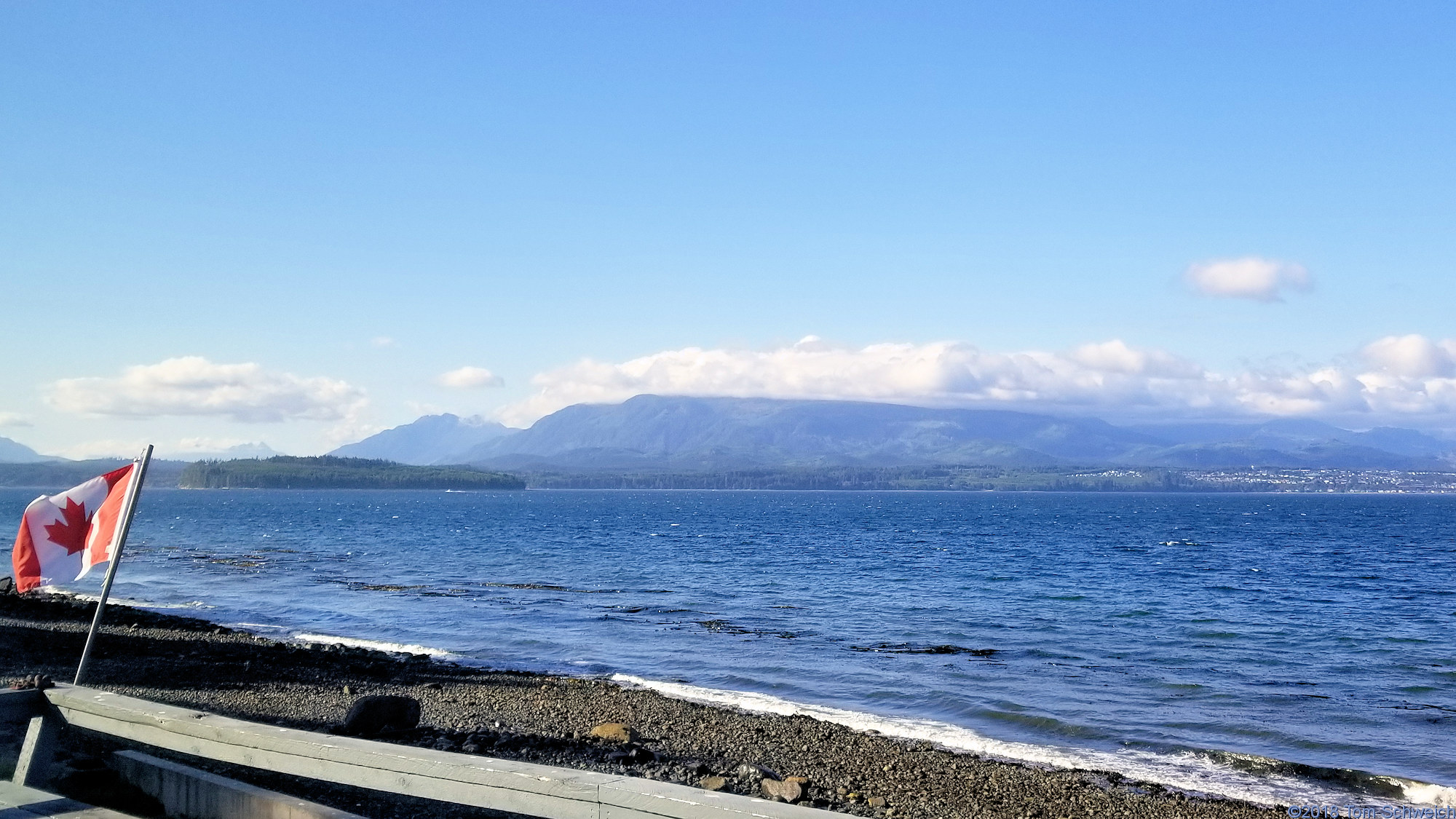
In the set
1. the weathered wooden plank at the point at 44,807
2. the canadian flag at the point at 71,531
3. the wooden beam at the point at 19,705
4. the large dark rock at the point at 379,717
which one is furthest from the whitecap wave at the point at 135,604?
the weathered wooden plank at the point at 44,807

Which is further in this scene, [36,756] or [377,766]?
[36,756]

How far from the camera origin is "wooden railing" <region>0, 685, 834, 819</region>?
5.89 m

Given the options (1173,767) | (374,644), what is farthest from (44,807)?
(374,644)

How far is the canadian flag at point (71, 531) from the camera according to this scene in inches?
364

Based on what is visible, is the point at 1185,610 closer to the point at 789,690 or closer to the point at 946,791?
the point at 789,690

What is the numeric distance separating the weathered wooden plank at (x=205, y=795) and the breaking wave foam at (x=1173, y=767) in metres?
11.0

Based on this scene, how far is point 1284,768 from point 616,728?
9.51m

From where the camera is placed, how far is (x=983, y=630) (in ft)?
98.7

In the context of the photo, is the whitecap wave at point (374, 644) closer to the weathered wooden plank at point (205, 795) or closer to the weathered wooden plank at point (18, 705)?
the weathered wooden plank at point (18, 705)

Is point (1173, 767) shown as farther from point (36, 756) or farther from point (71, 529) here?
point (71, 529)

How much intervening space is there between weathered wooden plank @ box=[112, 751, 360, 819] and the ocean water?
37.6 ft

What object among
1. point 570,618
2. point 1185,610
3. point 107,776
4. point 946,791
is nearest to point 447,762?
point 107,776

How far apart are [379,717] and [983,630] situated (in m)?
19.6

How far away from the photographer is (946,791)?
13062mm
